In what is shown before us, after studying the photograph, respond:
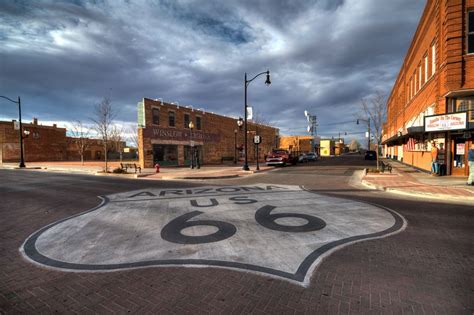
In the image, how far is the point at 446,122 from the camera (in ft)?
42.0

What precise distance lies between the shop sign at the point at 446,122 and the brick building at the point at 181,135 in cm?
1817

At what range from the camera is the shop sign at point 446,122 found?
12328 millimetres

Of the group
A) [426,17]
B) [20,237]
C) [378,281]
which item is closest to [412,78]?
[426,17]

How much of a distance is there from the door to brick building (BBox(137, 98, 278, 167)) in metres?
19.7

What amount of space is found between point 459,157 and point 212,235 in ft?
55.4

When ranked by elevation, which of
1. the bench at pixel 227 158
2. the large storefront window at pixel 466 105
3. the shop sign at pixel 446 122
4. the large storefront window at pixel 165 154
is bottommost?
the bench at pixel 227 158

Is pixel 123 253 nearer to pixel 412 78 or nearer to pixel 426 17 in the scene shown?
pixel 426 17

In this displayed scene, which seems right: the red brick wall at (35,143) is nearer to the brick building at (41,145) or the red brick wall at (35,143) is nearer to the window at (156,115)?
the brick building at (41,145)

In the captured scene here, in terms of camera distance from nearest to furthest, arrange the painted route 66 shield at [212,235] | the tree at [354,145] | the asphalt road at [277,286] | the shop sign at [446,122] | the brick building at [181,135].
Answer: the asphalt road at [277,286] → the painted route 66 shield at [212,235] → the shop sign at [446,122] → the brick building at [181,135] → the tree at [354,145]

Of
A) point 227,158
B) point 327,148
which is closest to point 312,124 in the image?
point 327,148

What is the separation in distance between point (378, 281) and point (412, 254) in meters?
1.37

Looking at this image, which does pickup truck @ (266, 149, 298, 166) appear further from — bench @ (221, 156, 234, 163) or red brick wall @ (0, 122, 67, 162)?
red brick wall @ (0, 122, 67, 162)

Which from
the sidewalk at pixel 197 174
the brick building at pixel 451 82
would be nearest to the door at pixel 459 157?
the brick building at pixel 451 82

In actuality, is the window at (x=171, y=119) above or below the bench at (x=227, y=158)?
above
